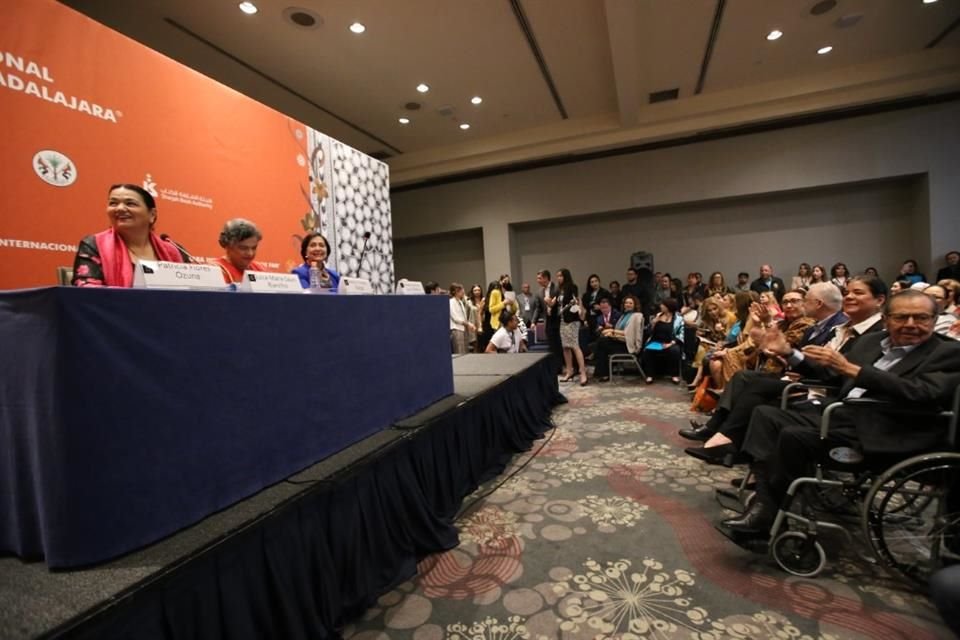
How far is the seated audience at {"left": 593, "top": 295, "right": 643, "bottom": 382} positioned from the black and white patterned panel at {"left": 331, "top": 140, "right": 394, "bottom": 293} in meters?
2.72

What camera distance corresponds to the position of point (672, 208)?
299 inches

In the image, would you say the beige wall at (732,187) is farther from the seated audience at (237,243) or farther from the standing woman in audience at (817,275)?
the seated audience at (237,243)

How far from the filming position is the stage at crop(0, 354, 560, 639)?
837 millimetres

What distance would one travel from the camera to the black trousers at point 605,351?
5.37m

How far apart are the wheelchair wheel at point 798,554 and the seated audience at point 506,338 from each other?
11.4ft

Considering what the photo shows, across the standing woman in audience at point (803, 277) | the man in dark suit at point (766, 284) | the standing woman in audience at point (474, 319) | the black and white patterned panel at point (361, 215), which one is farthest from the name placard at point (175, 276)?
the standing woman in audience at point (803, 277)

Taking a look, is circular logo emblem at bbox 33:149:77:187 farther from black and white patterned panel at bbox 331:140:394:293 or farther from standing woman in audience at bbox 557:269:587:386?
standing woman in audience at bbox 557:269:587:386

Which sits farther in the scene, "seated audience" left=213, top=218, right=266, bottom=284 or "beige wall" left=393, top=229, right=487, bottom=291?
"beige wall" left=393, top=229, right=487, bottom=291

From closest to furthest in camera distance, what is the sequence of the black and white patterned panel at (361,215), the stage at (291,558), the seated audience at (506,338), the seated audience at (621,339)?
the stage at (291,558) < the black and white patterned panel at (361,215) < the seated audience at (506,338) < the seated audience at (621,339)

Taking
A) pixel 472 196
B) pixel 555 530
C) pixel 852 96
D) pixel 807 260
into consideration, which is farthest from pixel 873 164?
pixel 555 530

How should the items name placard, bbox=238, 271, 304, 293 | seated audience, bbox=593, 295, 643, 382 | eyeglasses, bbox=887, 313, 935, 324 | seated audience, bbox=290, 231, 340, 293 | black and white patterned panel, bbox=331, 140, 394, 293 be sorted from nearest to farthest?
name placard, bbox=238, 271, 304, 293, eyeglasses, bbox=887, 313, 935, 324, seated audience, bbox=290, 231, 340, 293, black and white patterned panel, bbox=331, 140, 394, 293, seated audience, bbox=593, 295, 643, 382

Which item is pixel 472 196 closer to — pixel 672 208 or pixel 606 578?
pixel 672 208

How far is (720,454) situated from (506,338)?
2752mm


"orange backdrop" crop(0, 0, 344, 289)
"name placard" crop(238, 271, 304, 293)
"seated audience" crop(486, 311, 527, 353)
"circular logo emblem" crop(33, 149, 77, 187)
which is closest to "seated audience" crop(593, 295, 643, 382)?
"seated audience" crop(486, 311, 527, 353)
